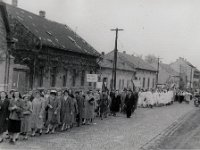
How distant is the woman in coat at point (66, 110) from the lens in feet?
53.7

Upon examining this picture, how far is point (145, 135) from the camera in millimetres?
16828

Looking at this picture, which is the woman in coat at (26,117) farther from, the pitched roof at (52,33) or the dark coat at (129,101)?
the pitched roof at (52,33)

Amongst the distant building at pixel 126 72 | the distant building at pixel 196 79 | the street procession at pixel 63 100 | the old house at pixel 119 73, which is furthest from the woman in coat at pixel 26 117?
the distant building at pixel 196 79

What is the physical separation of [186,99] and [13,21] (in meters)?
27.9

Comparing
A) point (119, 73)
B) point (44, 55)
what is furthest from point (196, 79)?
point (44, 55)

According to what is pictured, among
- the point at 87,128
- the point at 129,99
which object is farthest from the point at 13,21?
the point at 87,128

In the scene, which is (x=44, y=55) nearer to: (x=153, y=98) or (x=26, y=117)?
(x=153, y=98)

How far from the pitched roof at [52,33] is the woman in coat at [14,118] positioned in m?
16.6

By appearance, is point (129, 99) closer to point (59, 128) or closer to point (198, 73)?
point (59, 128)

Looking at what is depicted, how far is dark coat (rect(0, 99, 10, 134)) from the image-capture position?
12539 millimetres

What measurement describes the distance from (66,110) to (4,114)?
13.7 ft

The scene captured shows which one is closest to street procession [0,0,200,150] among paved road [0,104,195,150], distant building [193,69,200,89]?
paved road [0,104,195,150]

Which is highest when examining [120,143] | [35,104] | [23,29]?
[23,29]

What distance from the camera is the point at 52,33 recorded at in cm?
3478
